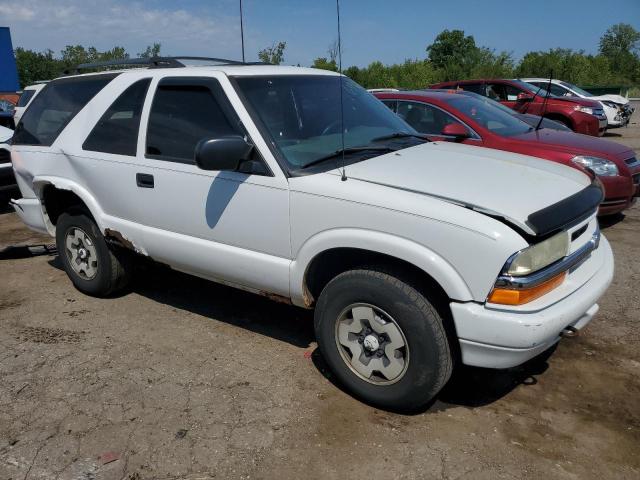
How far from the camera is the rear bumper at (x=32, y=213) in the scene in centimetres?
489

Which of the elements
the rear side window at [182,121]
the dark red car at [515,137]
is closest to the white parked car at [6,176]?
the rear side window at [182,121]

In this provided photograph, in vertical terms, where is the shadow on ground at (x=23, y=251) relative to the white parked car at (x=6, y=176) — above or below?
below

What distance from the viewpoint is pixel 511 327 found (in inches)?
102

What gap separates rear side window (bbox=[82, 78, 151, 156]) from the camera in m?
4.02

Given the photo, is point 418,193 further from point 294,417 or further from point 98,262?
point 98,262

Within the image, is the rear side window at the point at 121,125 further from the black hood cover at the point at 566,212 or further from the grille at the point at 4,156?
the grille at the point at 4,156

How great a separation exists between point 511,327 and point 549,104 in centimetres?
1211

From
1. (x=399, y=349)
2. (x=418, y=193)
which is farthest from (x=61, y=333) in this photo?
(x=418, y=193)

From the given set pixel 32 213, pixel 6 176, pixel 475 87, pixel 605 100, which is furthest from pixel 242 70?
pixel 605 100

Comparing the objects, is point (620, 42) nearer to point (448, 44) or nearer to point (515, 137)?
point (448, 44)

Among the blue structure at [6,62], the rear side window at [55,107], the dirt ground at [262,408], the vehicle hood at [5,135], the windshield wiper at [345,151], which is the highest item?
the blue structure at [6,62]

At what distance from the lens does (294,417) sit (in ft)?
10.2

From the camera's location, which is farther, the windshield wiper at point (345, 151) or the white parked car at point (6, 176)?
the white parked car at point (6, 176)

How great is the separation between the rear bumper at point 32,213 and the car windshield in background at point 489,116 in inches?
182
